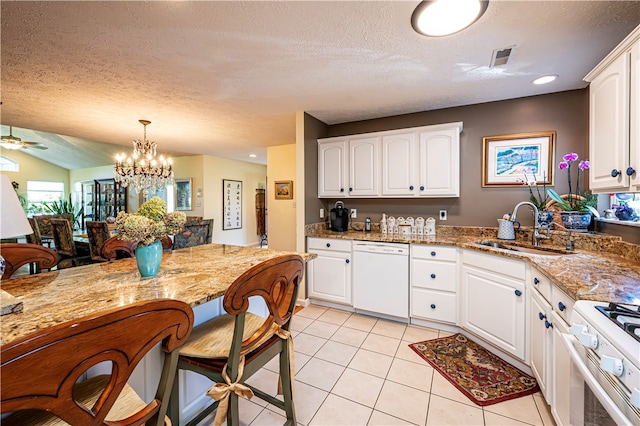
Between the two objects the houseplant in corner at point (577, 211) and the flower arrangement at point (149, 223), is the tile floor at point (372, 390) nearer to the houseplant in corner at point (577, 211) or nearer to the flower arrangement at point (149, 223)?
the flower arrangement at point (149, 223)

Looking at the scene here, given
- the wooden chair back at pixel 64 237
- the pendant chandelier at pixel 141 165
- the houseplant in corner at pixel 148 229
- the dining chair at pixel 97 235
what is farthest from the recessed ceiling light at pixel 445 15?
the wooden chair back at pixel 64 237

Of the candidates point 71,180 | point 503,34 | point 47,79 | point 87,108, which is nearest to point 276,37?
point 503,34

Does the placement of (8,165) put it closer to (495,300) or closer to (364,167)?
(364,167)

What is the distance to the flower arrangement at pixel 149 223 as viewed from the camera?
1.24 m

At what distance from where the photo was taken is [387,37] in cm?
172

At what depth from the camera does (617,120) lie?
1.47 metres

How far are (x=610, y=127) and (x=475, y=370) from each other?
1802mm

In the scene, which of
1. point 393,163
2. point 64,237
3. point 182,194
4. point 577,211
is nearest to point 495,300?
point 577,211

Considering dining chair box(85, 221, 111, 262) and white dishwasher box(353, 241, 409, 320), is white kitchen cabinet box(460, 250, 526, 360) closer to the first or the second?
white dishwasher box(353, 241, 409, 320)

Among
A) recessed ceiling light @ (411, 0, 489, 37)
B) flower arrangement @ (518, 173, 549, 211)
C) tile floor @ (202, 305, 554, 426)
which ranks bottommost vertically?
tile floor @ (202, 305, 554, 426)

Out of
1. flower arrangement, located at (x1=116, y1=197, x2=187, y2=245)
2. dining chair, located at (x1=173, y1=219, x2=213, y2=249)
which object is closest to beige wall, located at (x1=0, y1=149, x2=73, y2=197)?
dining chair, located at (x1=173, y1=219, x2=213, y2=249)

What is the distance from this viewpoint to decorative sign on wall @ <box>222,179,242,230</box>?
6585mm

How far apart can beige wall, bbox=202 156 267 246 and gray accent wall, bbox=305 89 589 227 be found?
3.67 metres

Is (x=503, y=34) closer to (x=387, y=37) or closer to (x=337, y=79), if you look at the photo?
(x=387, y=37)
